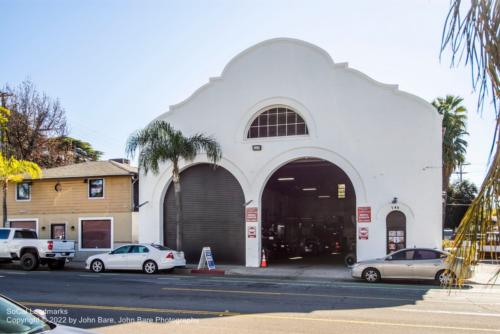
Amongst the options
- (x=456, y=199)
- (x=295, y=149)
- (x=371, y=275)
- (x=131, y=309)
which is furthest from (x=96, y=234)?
(x=456, y=199)

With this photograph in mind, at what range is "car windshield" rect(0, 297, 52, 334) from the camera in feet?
17.2

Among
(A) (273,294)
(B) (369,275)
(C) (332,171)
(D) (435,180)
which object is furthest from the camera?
(C) (332,171)

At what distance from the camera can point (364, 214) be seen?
22172mm

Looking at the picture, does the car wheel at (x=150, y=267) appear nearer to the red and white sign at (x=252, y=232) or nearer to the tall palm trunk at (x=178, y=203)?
the tall palm trunk at (x=178, y=203)

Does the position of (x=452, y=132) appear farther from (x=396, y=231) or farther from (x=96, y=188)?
(x=96, y=188)

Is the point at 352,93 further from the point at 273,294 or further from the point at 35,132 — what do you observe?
the point at 35,132

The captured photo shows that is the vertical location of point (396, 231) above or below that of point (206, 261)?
above

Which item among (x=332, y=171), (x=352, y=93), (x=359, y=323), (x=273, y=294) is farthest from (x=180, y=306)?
(x=332, y=171)

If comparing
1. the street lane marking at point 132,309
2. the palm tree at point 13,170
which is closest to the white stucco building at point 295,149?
the palm tree at point 13,170

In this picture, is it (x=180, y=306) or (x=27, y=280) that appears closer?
(x=180, y=306)

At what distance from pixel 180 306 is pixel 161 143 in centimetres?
1238

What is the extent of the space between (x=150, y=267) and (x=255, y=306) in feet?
32.9

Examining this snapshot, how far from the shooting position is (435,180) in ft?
69.6

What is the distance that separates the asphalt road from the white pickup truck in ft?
18.3
